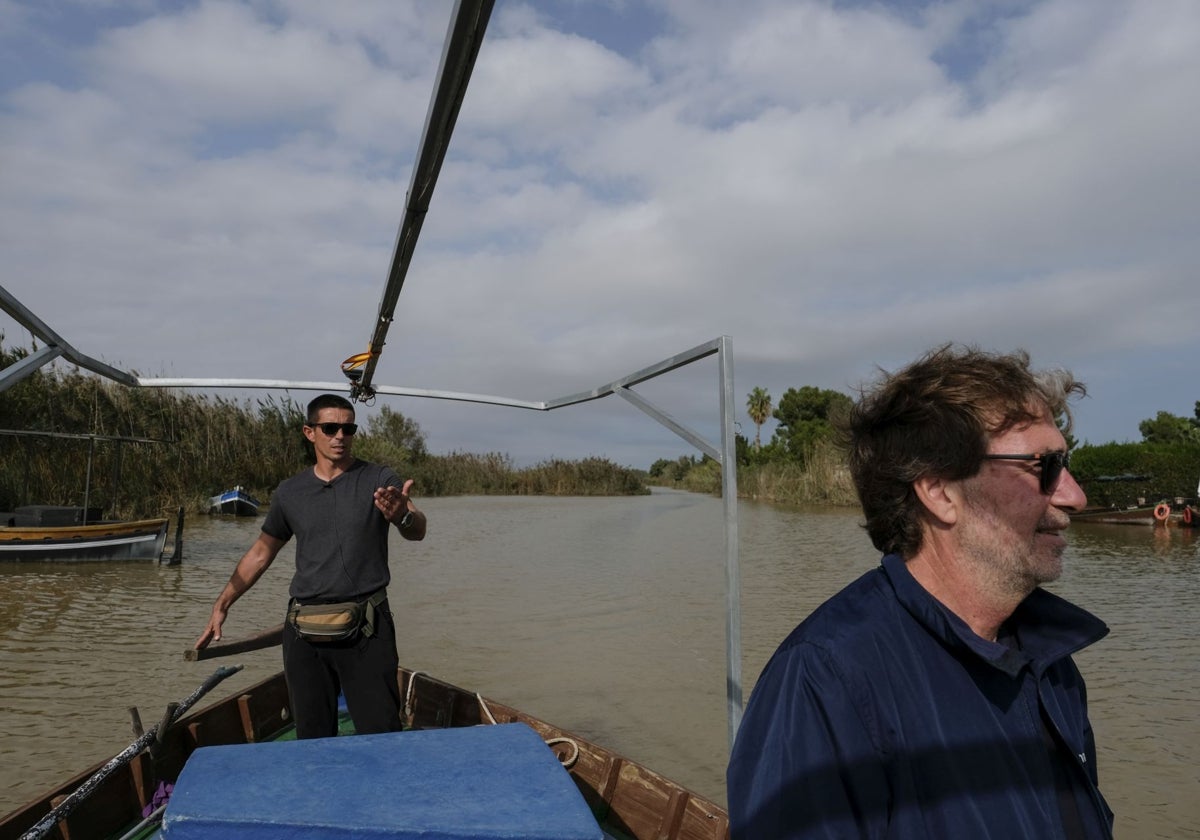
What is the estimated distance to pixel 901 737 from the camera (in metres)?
1.19

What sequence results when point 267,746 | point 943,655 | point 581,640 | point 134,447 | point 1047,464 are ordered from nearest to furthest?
point 943,655
point 1047,464
point 267,746
point 581,640
point 134,447

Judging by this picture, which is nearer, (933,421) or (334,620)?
(933,421)

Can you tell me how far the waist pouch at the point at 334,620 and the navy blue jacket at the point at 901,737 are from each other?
2.53 m

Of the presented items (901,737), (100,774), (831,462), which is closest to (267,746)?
(100,774)

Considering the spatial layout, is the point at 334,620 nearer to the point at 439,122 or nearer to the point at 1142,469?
the point at 439,122

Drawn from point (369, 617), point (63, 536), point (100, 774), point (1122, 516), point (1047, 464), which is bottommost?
point (1122, 516)

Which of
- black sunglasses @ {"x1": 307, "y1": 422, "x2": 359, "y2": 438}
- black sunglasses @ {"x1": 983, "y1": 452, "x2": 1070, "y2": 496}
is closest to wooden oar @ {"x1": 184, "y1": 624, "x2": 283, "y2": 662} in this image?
black sunglasses @ {"x1": 307, "y1": 422, "x2": 359, "y2": 438}

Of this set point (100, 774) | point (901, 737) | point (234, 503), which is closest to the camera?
point (901, 737)

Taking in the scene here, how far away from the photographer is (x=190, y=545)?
20.0 m

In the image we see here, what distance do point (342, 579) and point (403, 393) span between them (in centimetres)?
242

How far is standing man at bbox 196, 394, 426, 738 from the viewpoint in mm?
3502

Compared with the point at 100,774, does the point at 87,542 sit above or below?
above

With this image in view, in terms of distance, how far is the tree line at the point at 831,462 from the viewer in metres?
30.6

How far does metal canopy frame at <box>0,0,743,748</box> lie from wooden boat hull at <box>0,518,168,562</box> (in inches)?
463
